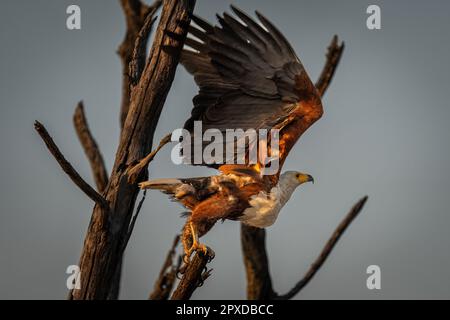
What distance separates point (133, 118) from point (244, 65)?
114cm

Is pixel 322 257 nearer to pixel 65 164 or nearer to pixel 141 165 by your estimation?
pixel 141 165

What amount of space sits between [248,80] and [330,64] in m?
3.14

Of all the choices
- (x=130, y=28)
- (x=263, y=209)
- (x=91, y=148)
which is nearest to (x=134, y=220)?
(x=263, y=209)

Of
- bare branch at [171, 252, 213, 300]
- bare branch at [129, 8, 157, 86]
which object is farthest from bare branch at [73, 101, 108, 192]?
bare branch at [171, 252, 213, 300]

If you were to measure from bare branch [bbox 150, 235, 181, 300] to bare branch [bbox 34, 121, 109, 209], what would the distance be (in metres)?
2.64

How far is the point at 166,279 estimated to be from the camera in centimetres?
1023

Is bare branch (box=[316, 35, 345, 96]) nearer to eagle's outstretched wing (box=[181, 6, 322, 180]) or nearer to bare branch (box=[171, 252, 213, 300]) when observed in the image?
eagle's outstretched wing (box=[181, 6, 322, 180])

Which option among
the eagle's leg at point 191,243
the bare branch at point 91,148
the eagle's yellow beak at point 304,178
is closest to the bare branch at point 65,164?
the eagle's leg at point 191,243

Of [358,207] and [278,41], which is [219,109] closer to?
[278,41]

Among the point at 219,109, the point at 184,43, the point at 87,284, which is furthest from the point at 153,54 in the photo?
the point at 87,284

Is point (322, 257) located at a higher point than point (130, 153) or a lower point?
lower

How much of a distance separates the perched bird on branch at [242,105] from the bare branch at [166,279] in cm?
254

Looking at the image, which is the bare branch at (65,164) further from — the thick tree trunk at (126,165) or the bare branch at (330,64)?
the bare branch at (330,64)
